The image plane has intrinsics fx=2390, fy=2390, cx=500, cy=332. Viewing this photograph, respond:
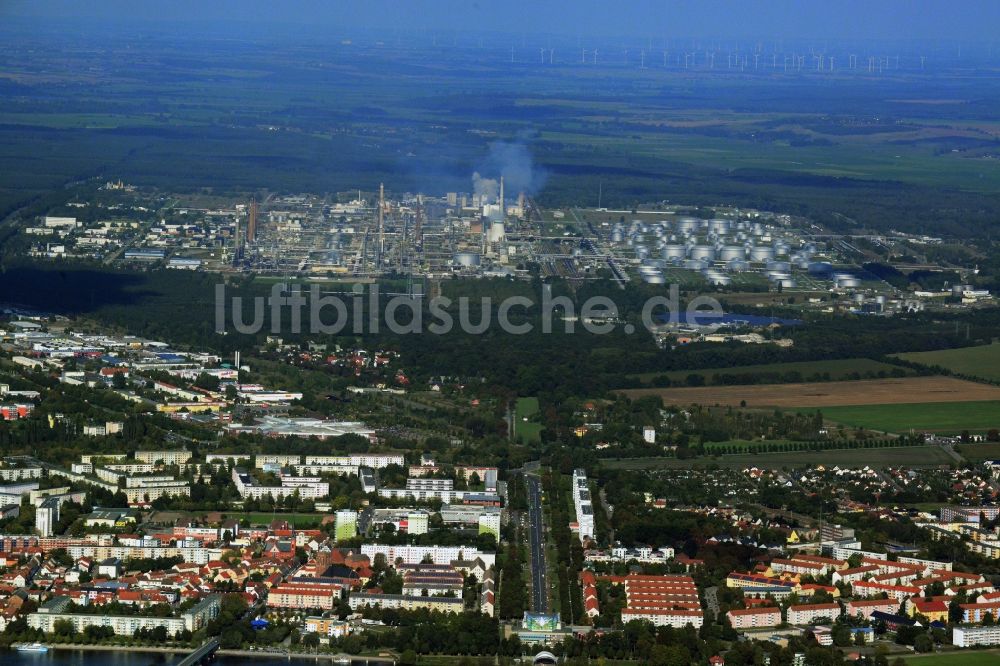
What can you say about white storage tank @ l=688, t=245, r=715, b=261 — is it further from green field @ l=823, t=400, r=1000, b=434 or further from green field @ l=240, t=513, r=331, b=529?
green field @ l=240, t=513, r=331, b=529

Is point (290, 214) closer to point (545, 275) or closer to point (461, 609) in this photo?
point (545, 275)

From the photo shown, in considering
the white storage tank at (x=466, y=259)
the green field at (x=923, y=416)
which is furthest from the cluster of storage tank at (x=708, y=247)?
the green field at (x=923, y=416)

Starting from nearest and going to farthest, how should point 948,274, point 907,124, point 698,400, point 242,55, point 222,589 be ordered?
point 222,589, point 698,400, point 948,274, point 907,124, point 242,55

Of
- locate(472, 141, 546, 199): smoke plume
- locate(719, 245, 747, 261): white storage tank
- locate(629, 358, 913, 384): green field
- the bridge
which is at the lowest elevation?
locate(472, 141, 546, 199): smoke plume

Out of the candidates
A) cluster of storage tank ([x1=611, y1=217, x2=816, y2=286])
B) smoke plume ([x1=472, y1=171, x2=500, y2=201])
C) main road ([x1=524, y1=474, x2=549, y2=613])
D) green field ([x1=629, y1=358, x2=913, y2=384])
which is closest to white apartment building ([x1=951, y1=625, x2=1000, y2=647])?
main road ([x1=524, y1=474, x2=549, y2=613])

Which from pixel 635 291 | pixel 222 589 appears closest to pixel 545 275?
pixel 635 291
